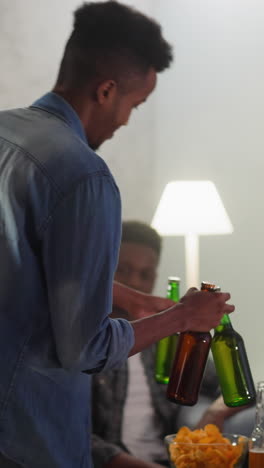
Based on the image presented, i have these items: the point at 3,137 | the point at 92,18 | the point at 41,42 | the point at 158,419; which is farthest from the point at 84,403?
the point at 41,42

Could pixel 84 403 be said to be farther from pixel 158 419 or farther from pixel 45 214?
pixel 158 419

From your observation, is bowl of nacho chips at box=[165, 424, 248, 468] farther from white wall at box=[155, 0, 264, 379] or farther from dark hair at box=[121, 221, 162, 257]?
white wall at box=[155, 0, 264, 379]

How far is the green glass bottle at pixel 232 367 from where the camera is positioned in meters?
1.35

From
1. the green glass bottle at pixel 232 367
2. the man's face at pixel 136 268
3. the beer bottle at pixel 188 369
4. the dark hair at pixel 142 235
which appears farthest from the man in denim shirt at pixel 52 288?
the dark hair at pixel 142 235

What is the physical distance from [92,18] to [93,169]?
345mm

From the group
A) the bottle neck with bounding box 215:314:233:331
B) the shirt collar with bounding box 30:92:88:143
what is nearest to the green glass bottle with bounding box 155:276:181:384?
the bottle neck with bounding box 215:314:233:331

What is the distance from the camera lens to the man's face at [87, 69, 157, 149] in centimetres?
115

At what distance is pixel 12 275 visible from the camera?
3.23 ft

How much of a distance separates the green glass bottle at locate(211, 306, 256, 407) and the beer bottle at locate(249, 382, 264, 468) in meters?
0.03

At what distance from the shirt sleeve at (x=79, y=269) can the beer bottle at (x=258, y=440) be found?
406 millimetres

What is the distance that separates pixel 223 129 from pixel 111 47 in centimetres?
230

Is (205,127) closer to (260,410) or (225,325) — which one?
(225,325)

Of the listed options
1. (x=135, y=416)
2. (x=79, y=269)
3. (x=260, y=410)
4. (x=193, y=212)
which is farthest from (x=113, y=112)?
(x=193, y=212)

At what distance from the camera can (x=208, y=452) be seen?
4.64ft
